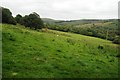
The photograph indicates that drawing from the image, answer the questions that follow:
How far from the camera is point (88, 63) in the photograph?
2609cm

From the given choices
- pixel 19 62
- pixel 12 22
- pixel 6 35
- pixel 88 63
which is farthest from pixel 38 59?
pixel 12 22

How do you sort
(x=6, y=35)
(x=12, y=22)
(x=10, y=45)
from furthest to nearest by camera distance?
(x=12, y=22)
(x=6, y=35)
(x=10, y=45)

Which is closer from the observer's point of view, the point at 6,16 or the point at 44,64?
the point at 44,64

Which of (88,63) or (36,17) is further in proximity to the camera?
(36,17)

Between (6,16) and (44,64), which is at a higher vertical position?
(6,16)

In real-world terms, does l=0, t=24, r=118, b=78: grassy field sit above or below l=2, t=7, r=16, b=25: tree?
below

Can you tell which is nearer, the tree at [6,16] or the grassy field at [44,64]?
the grassy field at [44,64]

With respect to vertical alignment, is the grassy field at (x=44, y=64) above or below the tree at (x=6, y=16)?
below

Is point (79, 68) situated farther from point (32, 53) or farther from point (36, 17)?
point (36, 17)

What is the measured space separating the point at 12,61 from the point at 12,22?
4414cm

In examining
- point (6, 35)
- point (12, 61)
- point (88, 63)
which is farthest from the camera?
point (6, 35)

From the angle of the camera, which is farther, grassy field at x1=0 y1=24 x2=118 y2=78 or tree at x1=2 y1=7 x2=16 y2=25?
tree at x1=2 y1=7 x2=16 y2=25

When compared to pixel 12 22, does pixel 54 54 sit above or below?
below

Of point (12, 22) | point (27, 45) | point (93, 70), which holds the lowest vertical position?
point (93, 70)
